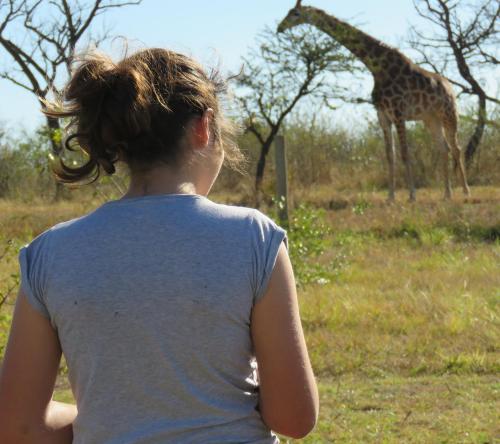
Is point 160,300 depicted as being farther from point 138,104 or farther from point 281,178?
point 281,178

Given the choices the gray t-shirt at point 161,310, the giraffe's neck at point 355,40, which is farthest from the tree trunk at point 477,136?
the gray t-shirt at point 161,310

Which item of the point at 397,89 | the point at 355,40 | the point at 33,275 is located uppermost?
the point at 355,40

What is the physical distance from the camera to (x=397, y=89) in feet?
42.6

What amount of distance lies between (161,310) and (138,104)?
345 millimetres

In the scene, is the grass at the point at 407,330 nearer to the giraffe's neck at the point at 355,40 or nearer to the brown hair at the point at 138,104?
the brown hair at the point at 138,104

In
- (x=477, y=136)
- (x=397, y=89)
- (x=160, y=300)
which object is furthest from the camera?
(x=477, y=136)

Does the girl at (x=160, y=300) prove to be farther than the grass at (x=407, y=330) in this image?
No

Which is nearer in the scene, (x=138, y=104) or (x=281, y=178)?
(x=138, y=104)

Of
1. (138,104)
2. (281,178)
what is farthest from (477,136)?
(138,104)

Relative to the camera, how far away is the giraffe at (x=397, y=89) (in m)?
13.0

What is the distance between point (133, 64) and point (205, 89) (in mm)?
132

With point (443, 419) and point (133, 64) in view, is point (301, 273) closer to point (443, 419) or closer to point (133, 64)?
point (443, 419)

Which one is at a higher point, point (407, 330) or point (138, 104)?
point (138, 104)

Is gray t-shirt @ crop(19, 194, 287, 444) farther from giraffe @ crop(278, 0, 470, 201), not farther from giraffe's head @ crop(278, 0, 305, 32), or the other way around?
giraffe's head @ crop(278, 0, 305, 32)
